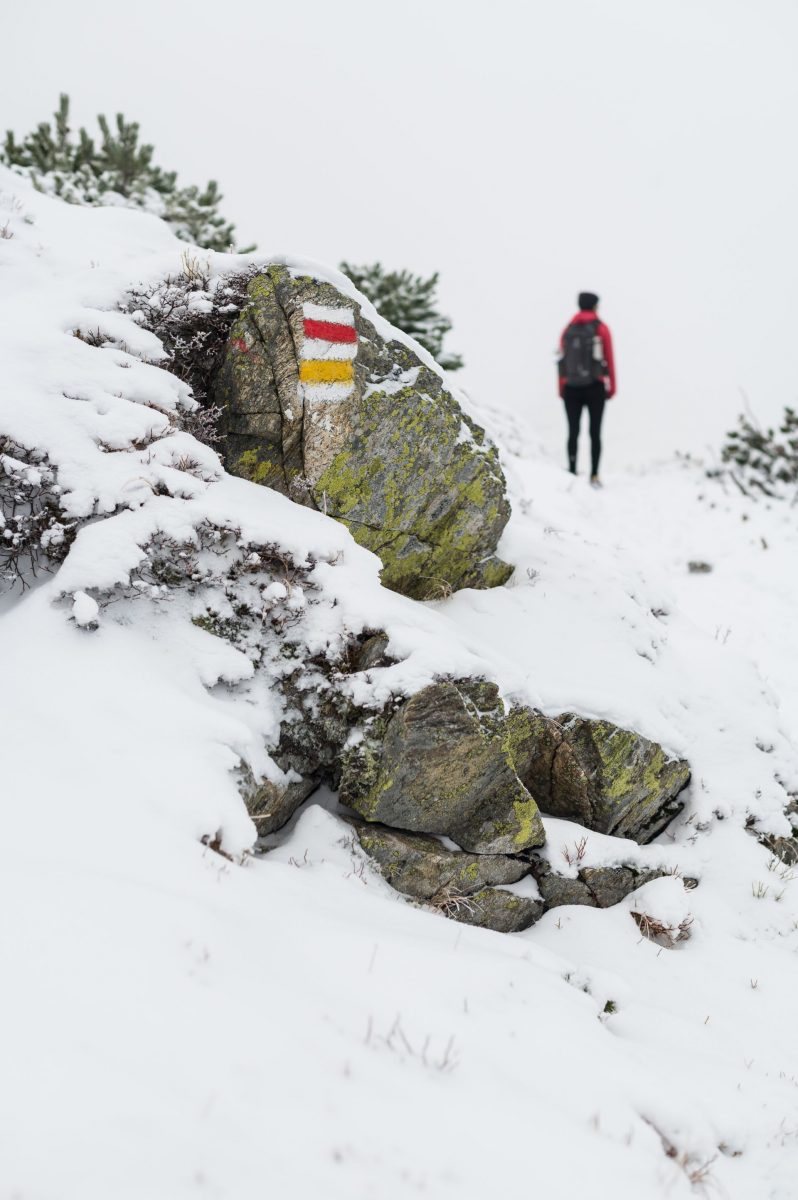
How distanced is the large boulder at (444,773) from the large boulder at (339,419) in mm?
1519

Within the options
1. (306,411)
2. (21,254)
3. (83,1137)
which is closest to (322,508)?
(306,411)

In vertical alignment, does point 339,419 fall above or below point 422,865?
above

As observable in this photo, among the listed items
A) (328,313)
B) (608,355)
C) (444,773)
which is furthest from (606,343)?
(444,773)

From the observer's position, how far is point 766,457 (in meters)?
13.5

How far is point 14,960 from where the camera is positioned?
2139mm

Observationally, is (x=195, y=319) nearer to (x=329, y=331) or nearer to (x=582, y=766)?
(x=329, y=331)

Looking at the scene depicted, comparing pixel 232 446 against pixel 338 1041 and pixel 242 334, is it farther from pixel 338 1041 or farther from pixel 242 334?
pixel 338 1041

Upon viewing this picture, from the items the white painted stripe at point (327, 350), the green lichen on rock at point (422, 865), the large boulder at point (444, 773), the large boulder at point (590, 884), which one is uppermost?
the white painted stripe at point (327, 350)

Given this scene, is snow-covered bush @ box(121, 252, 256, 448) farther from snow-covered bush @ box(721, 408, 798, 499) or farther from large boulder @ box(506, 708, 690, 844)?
snow-covered bush @ box(721, 408, 798, 499)

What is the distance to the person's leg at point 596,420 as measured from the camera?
11992mm

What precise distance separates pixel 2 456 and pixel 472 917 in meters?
3.55

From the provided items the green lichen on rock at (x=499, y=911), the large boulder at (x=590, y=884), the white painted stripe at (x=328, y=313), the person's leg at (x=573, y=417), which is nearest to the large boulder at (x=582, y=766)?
the large boulder at (x=590, y=884)

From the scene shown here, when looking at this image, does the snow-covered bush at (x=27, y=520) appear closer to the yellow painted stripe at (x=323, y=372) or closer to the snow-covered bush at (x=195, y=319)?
the snow-covered bush at (x=195, y=319)

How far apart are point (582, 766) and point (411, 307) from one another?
10831mm
